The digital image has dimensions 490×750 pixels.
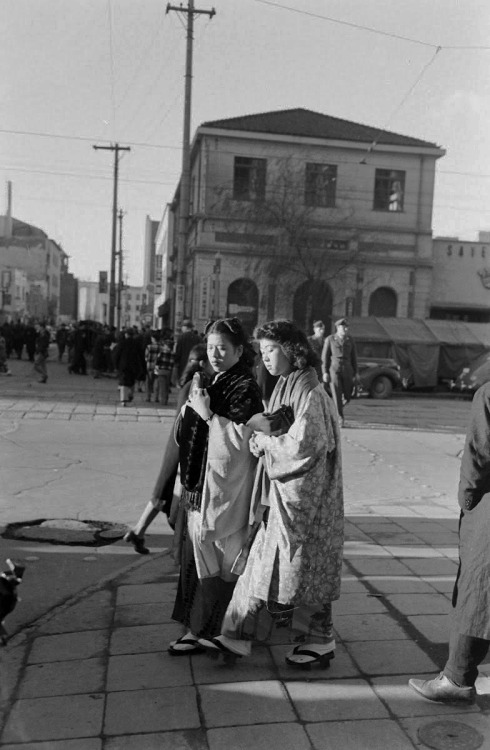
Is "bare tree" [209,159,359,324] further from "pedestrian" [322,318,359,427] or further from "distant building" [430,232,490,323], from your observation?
"pedestrian" [322,318,359,427]

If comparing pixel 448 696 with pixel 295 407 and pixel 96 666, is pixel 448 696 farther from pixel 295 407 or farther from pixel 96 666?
pixel 96 666

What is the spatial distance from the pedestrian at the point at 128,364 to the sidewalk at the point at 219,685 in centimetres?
1034

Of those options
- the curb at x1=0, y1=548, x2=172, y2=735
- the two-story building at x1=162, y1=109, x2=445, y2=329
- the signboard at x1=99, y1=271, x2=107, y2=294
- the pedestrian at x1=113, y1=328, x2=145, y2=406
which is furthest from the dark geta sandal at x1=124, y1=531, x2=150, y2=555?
the signboard at x1=99, y1=271, x2=107, y2=294

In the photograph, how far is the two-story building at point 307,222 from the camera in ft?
108

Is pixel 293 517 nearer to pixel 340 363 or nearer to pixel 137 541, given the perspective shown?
pixel 137 541

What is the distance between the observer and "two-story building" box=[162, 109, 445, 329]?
32906 mm

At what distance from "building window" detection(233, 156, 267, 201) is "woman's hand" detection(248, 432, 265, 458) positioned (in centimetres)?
3137

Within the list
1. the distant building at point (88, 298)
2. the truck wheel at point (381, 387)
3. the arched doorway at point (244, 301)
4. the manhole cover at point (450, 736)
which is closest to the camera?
the manhole cover at point (450, 736)

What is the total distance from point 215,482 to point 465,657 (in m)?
1.31

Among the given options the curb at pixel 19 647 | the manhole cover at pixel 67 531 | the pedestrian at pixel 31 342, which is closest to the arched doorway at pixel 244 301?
the pedestrian at pixel 31 342

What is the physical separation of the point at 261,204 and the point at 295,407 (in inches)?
1214

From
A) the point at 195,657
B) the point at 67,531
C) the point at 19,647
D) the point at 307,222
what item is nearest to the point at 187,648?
the point at 195,657

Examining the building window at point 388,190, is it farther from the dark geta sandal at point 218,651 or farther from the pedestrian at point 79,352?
the dark geta sandal at point 218,651

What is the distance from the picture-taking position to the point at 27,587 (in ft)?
15.4
